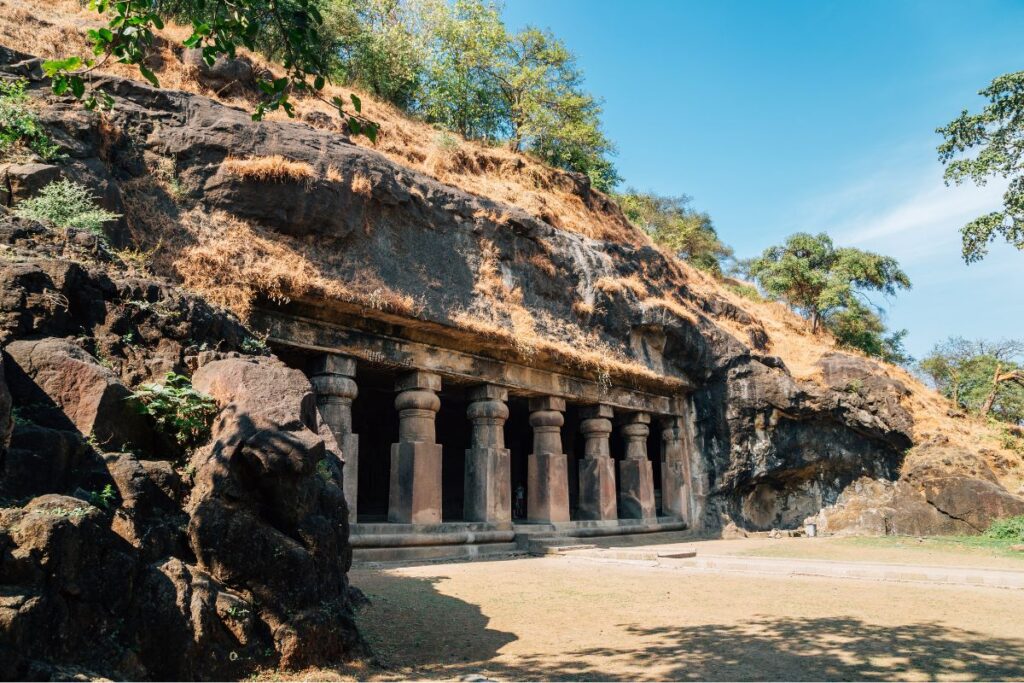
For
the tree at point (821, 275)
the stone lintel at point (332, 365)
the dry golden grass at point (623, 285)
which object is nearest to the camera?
the stone lintel at point (332, 365)

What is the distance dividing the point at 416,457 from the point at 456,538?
5.04ft

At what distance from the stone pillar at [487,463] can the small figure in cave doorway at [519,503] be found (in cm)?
555

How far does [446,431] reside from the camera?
18.9 meters

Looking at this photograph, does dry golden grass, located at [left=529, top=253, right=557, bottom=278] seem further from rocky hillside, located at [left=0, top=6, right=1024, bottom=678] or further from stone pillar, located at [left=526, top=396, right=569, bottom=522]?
stone pillar, located at [left=526, top=396, right=569, bottom=522]

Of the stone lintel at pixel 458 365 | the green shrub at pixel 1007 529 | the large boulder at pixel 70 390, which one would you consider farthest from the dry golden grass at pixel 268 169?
the green shrub at pixel 1007 529

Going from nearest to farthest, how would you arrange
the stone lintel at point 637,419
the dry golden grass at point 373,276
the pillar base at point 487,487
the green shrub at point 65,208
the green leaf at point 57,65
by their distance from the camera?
1. the green leaf at point 57,65
2. the green shrub at point 65,208
3. the dry golden grass at point 373,276
4. the pillar base at point 487,487
5. the stone lintel at point 637,419

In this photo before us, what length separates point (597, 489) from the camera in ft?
54.0

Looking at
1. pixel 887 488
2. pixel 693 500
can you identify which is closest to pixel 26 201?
pixel 693 500

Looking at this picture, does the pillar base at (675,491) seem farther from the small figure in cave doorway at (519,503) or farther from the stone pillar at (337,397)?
the stone pillar at (337,397)

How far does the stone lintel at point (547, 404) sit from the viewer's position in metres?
15.6

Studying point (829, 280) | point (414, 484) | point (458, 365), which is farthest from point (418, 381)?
point (829, 280)

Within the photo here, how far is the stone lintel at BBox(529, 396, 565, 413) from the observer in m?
15.6

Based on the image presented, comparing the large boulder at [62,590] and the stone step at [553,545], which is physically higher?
the large boulder at [62,590]

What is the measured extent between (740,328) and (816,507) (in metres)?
5.09
